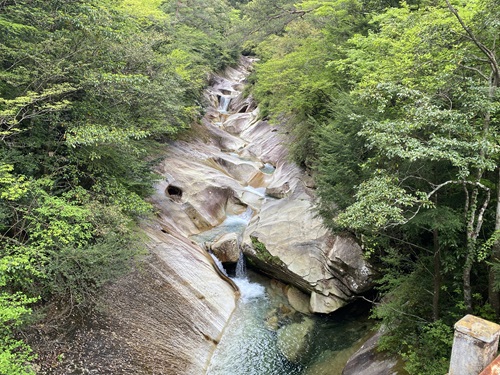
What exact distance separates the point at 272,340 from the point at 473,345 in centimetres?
697

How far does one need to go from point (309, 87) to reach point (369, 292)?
10.1 m

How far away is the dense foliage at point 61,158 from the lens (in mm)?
6770

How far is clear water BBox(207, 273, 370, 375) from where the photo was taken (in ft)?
29.8

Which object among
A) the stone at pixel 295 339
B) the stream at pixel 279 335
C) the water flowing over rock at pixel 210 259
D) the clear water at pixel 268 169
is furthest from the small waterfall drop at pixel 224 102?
the stone at pixel 295 339

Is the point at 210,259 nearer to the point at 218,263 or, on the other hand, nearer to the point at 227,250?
the point at 218,263

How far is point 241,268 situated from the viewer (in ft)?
44.1

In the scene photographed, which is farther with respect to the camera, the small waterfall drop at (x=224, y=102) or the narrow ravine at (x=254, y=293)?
Result: the small waterfall drop at (x=224, y=102)

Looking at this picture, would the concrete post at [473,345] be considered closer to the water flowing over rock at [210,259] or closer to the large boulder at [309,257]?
the water flowing over rock at [210,259]

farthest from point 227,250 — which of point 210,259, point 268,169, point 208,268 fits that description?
point 268,169

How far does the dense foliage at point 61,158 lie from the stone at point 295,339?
511 cm

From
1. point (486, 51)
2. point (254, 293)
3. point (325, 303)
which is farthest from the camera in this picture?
point (254, 293)

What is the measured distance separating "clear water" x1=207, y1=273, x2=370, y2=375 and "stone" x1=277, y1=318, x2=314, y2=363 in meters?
0.12

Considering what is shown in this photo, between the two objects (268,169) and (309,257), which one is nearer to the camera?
(309,257)

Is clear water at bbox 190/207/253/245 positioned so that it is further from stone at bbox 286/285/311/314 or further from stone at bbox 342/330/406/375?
stone at bbox 342/330/406/375
